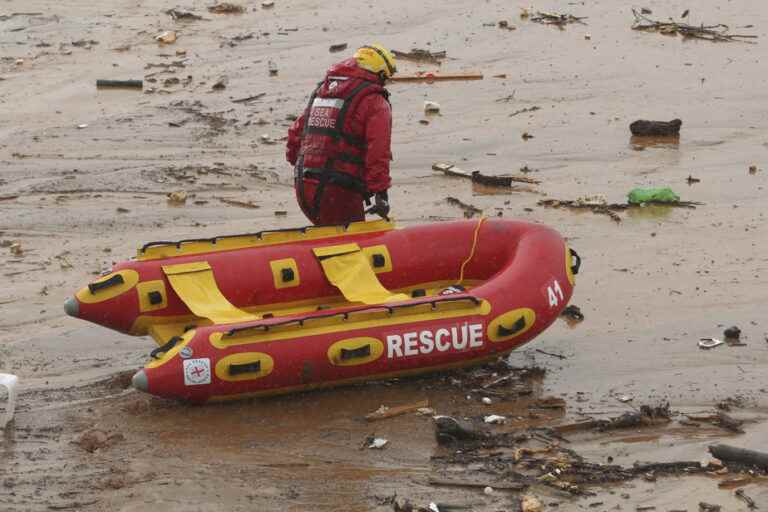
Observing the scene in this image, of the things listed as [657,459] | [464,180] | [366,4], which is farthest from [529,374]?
[366,4]

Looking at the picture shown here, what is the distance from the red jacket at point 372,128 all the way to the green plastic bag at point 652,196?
2.68m

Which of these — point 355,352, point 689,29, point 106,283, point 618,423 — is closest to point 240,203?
point 106,283

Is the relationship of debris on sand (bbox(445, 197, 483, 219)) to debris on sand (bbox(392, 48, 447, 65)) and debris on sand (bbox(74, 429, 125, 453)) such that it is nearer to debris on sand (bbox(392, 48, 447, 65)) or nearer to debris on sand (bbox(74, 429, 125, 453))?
debris on sand (bbox(392, 48, 447, 65))

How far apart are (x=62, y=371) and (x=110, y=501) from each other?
1606 mm

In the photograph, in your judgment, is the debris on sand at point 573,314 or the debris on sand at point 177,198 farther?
the debris on sand at point 177,198

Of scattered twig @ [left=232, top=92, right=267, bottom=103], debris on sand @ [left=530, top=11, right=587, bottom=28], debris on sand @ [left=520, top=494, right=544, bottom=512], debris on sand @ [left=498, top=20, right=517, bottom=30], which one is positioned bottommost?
debris on sand @ [left=520, top=494, right=544, bottom=512]

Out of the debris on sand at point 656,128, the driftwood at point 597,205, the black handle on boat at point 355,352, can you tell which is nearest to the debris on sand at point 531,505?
the black handle on boat at point 355,352

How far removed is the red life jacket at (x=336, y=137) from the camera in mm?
8008

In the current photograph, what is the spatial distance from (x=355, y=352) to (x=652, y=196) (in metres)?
3.78

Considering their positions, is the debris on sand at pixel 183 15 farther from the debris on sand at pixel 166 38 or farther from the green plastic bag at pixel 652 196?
the green plastic bag at pixel 652 196

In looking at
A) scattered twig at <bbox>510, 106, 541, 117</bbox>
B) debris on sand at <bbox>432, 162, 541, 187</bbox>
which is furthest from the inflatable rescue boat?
scattered twig at <bbox>510, 106, 541, 117</bbox>

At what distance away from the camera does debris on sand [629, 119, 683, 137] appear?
1147cm

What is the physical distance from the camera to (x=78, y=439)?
6.45m

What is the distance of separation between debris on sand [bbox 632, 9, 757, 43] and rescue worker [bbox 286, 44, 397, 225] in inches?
276
